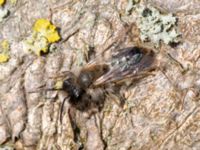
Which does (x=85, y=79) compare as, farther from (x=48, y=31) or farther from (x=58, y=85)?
(x=48, y=31)

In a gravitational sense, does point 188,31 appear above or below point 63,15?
below

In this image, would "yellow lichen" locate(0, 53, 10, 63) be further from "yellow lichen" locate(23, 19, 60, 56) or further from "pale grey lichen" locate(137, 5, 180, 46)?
"pale grey lichen" locate(137, 5, 180, 46)

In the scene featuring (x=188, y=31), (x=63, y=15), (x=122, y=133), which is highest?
(x=63, y=15)

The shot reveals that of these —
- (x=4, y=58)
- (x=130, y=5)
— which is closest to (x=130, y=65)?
(x=130, y=5)

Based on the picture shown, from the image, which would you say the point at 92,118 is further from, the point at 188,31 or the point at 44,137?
the point at 188,31

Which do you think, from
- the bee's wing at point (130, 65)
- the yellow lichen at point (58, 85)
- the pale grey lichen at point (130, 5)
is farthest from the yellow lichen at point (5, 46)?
the pale grey lichen at point (130, 5)

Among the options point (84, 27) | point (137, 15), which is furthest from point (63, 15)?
point (137, 15)
